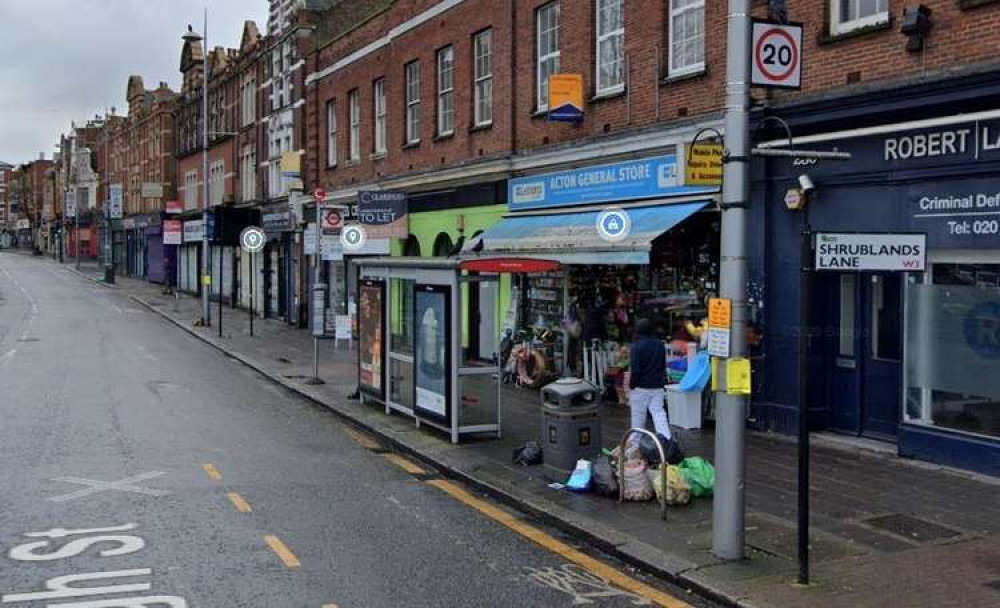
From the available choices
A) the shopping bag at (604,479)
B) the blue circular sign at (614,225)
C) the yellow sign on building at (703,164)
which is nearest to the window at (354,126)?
the blue circular sign at (614,225)

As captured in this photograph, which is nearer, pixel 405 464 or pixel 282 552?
pixel 282 552

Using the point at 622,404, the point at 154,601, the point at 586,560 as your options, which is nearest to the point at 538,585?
the point at 586,560

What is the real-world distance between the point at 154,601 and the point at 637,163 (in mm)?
10950

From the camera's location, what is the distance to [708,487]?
30.7 feet

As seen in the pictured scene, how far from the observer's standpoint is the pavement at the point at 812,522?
666 cm

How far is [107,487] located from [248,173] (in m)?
32.9

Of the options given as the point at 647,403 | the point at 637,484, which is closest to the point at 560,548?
the point at 637,484

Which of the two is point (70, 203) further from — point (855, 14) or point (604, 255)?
point (855, 14)

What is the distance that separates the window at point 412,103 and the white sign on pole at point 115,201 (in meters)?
50.6

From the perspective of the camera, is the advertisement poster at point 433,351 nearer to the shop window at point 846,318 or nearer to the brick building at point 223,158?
the shop window at point 846,318

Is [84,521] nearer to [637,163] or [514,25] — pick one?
[637,163]

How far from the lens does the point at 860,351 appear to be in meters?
12.1

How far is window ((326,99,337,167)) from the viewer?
30.8m

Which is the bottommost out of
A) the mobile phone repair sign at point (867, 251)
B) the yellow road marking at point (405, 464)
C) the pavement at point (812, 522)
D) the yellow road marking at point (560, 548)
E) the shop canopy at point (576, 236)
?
the yellow road marking at point (405, 464)
